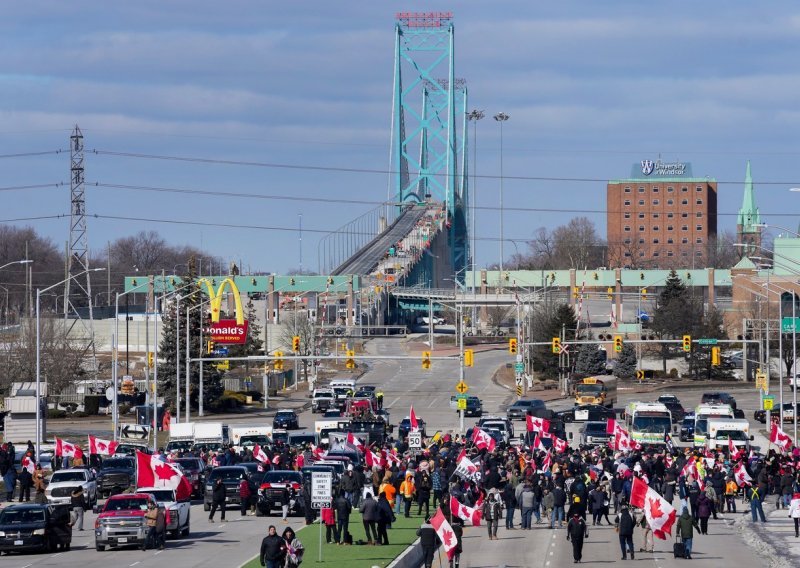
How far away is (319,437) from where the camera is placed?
63.2 m

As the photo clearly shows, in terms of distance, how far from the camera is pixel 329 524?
113 feet

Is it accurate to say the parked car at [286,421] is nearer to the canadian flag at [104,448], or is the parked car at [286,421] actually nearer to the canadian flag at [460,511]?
the canadian flag at [104,448]

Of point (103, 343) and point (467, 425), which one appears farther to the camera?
point (103, 343)

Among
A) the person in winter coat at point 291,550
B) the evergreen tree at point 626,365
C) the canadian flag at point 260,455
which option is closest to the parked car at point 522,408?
the evergreen tree at point 626,365

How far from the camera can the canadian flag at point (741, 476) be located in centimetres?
4778

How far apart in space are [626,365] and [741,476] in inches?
2467

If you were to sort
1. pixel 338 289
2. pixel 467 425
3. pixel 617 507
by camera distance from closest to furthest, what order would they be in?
pixel 617 507 → pixel 467 425 → pixel 338 289

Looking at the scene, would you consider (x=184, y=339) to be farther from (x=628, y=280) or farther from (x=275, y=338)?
(x=628, y=280)

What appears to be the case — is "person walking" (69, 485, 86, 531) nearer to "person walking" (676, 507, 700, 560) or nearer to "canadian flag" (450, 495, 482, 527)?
"canadian flag" (450, 495, 482, 527)

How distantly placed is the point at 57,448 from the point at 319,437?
1207cm

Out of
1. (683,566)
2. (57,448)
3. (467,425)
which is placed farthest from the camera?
(467,425)

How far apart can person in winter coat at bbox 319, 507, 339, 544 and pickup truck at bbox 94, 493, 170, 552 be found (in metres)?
3.96

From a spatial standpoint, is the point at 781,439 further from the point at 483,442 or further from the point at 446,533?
the point at 446,533

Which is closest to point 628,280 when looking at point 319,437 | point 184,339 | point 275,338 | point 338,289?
point 338,289
